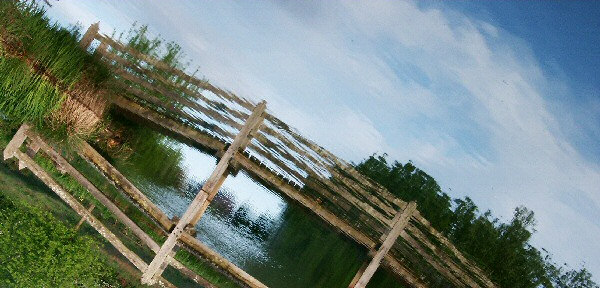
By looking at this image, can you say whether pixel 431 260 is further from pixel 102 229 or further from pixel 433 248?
pixel 102 229

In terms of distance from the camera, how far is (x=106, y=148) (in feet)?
31.3

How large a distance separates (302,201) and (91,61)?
4075 millimetres

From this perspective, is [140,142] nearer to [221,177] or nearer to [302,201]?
[221,177]

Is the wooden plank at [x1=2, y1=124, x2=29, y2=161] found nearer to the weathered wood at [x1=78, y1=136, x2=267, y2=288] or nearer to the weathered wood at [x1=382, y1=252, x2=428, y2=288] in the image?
the weathered wood at [x1=78, y1=136, x2=267, y2=288]

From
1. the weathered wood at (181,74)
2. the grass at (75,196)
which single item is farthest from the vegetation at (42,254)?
the weathered wood at (181,74)

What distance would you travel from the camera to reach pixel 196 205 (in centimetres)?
679

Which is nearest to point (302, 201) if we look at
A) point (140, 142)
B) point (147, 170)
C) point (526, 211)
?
point (140, 142)

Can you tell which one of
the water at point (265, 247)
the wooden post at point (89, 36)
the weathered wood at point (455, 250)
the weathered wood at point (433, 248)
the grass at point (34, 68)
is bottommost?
the water at point (265, 247)

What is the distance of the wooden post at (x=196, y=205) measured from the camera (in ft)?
22.2

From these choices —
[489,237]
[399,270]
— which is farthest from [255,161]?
[489,237]

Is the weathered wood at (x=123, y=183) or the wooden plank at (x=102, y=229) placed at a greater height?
the weathered wood at (x=123, y=183)

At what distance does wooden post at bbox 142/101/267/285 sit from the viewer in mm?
6777

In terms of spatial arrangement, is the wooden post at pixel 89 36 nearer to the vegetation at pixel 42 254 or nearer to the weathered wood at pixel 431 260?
the vegetation at pixel 42 254

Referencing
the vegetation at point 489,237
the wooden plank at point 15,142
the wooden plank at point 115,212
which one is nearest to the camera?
Result: the wooden plank at point 115,212
